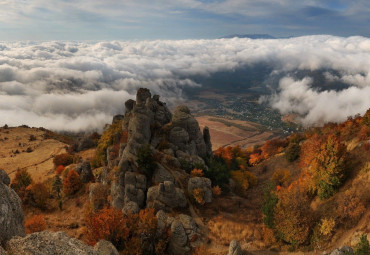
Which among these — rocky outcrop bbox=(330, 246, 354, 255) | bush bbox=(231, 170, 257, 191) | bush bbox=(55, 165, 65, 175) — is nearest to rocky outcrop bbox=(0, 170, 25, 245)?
rocky outcrop bbox=(330, 246, 354, 255)

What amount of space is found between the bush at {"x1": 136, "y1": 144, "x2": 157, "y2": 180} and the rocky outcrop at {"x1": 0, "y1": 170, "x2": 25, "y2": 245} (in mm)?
34127

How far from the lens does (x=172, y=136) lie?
63.6 metres

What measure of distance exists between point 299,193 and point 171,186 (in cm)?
2321

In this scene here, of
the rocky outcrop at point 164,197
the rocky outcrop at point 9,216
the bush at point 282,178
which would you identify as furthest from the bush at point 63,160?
the rocky outcrop at point 9,216

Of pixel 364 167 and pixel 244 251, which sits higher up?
pixel 364 167

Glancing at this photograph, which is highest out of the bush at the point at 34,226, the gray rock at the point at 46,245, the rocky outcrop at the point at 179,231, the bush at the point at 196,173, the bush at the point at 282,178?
the gray rock at the point at 46,245

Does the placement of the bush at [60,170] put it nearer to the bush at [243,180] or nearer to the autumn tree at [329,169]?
the bush at [243,180]

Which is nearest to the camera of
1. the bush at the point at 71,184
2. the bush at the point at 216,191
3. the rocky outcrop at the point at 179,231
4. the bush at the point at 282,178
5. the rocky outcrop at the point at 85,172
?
the rocky outcrop at the point at 179,231

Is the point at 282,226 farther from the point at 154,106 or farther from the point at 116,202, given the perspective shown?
the point at 154,106

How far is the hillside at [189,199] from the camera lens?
122ft

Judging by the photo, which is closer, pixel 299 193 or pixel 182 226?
pixel 182 226

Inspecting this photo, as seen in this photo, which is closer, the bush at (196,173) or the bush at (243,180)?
the bush at (196,173)

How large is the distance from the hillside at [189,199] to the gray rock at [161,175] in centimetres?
20

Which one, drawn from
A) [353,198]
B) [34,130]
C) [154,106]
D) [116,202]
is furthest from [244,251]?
[34,130]
